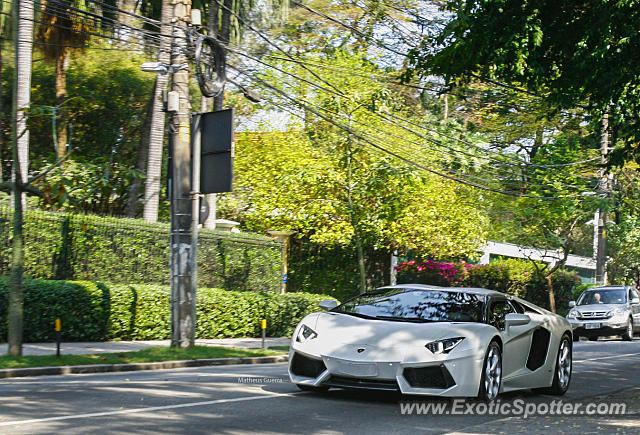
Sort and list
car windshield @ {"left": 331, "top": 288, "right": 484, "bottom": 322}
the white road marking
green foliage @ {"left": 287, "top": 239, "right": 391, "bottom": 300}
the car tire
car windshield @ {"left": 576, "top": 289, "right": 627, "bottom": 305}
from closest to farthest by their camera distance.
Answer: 1. the car tire
2. car windshield @ {"left": 331, "top": 288, "right": 484, "bottom": 322}
3. the white road marking
4. car windshield @ {"left": 576, "top": 289, "right": 627, "bottom": 305}
5. green foliage @ {"left": 287, "top": 239, "right": 391, "bottom": 300}

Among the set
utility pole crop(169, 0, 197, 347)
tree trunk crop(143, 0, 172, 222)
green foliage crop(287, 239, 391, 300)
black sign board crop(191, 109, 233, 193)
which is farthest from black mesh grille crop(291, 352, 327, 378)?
green foliage crop(287, 239, 391, 300)

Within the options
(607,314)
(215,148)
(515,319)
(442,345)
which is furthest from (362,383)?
(607,314)

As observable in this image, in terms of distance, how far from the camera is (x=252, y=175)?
28.5 meters

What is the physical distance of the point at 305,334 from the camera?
8.68 metres

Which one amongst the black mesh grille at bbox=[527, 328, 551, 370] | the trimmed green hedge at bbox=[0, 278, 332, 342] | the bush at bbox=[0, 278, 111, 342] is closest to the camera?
the black mesh grille at bbox=[527, 328, 551, 370]

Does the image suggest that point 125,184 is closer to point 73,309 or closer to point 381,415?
point 73,309

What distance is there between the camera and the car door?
917 cm

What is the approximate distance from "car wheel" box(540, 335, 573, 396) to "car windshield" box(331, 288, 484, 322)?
2.05 meters

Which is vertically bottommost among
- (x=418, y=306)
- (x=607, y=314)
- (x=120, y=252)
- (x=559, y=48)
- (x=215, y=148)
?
(x=607, y=314)

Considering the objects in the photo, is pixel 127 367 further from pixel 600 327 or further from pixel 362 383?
pixel 600 327

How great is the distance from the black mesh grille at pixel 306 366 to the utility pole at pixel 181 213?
6.64 m

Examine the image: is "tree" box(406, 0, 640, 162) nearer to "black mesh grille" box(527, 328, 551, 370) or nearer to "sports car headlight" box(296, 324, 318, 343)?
"black mesh grille" box(527, 328, 551, 370)

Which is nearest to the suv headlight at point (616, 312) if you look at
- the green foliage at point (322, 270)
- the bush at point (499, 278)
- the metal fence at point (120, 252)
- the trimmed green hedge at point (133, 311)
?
the bush at point (499, 278)

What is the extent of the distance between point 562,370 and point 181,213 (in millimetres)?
7679
